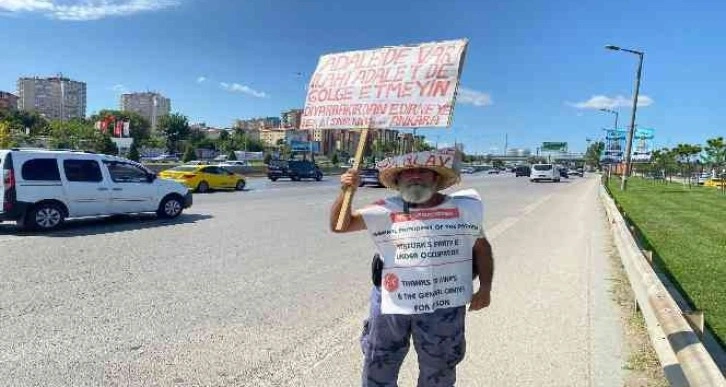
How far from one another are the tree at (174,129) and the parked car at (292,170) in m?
80.0

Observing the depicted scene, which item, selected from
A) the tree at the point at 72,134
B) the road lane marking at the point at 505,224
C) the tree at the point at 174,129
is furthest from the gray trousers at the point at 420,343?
the tree at the point at 174,129

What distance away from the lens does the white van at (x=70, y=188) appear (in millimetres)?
12273

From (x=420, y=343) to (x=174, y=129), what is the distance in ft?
406

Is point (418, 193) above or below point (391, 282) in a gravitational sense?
above

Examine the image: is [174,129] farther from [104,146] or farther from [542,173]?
[542,173]

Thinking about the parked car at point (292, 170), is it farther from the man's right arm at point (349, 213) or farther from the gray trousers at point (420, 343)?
the gray trousers at point (420, 343)

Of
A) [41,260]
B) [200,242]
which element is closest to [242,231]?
[200,242]

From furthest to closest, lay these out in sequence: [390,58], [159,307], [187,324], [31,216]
Result: [31,216] < [159,307] < [187,324] < [390,58]

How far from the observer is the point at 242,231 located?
13078 millimetres

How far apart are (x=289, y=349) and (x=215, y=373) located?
0.75 meters

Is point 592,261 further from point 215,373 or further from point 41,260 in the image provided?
point 41,260

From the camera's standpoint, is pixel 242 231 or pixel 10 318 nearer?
pixel 10 318

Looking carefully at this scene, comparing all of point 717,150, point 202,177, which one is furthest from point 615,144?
point 202,177

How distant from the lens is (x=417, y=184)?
3.26 metres
